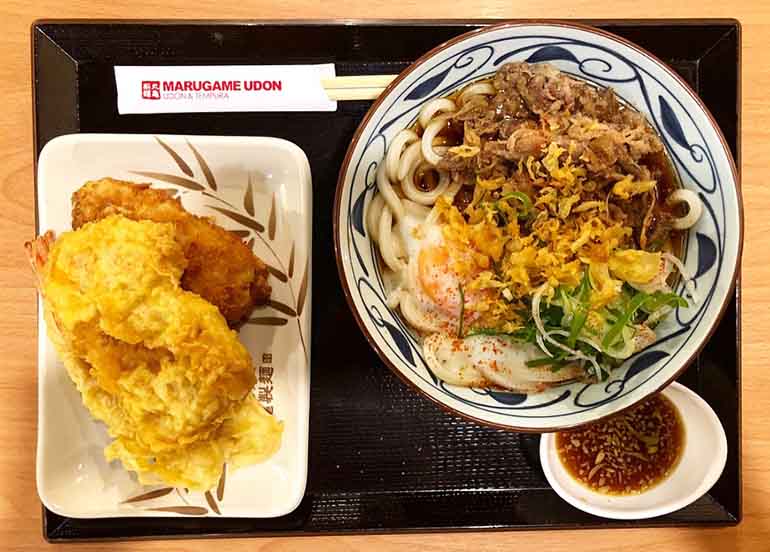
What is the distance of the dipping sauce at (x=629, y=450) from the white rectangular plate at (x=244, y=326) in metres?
0.83

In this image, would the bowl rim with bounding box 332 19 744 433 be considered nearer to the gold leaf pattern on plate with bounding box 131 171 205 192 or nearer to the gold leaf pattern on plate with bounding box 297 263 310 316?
the gold leaf pattern on plate with bounding box 297 263 310 316

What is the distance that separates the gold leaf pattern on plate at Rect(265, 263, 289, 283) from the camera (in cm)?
186

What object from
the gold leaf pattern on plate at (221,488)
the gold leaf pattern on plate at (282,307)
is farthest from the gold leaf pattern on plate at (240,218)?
the gold leaf pattern on plate at (221,488)

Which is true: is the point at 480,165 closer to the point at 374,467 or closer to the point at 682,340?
the point at 682,340

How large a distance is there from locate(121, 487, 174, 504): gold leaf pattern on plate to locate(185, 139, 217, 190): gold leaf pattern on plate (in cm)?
→ 87

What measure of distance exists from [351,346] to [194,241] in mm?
529

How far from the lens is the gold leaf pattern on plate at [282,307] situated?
1.85 metres

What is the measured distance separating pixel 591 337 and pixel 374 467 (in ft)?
2.39

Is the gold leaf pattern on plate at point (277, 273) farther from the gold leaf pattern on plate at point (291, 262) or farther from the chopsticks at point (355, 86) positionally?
the chopsticks at point (355, 86)

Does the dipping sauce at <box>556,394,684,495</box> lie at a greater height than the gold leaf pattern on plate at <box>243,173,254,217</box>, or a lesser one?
lesser

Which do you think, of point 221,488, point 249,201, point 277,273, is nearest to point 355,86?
point 249,201

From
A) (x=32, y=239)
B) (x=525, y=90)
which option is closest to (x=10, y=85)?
(x=32, y=239)

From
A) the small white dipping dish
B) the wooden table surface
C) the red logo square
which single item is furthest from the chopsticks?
the small white dipping dish

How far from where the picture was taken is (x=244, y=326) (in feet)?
6.17
